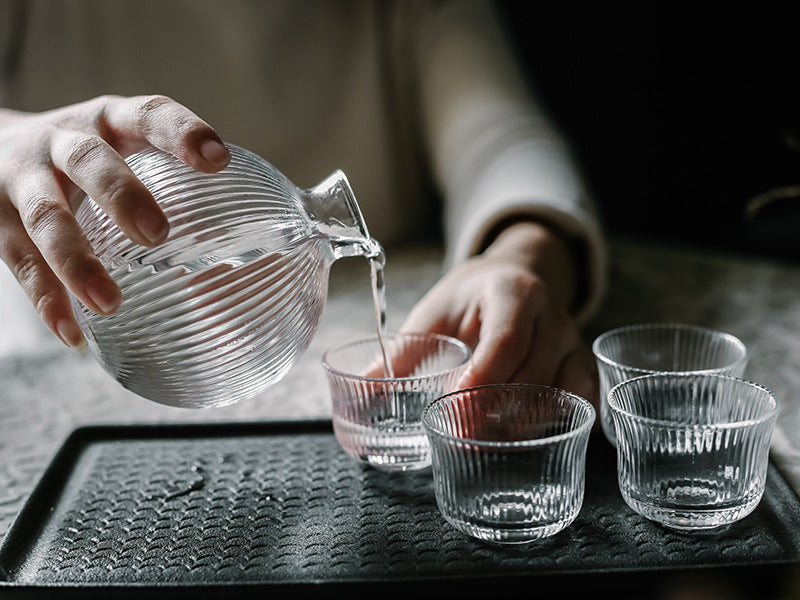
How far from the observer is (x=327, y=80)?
1.09 m

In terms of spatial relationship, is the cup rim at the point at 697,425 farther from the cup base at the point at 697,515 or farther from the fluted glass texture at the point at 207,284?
the fluted glass texture at the point at 207,284

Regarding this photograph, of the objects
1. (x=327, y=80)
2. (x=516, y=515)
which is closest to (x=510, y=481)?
(x=516, y=515)

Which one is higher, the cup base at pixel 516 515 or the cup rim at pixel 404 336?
the cup rim at pixel 404 336

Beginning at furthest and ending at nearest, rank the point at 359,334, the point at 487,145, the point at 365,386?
the point at 487,145 → the point at 359,334 → the point at 365,386

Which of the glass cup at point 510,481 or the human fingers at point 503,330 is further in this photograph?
the human fingers at point 503,330

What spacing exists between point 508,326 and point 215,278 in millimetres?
196

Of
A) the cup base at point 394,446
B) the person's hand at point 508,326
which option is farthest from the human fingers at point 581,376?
the cup base at point 394,446

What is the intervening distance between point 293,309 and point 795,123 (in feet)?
2.48

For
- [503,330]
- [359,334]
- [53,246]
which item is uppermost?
[53,246]

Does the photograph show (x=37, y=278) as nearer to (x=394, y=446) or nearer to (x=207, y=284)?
(x=207, y=284)

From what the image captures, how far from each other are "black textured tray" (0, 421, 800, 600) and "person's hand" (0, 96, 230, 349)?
4.4 inches

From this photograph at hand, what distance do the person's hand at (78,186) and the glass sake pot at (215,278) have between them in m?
0.02

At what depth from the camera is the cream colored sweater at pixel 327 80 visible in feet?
3.21

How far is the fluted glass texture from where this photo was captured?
484mm
